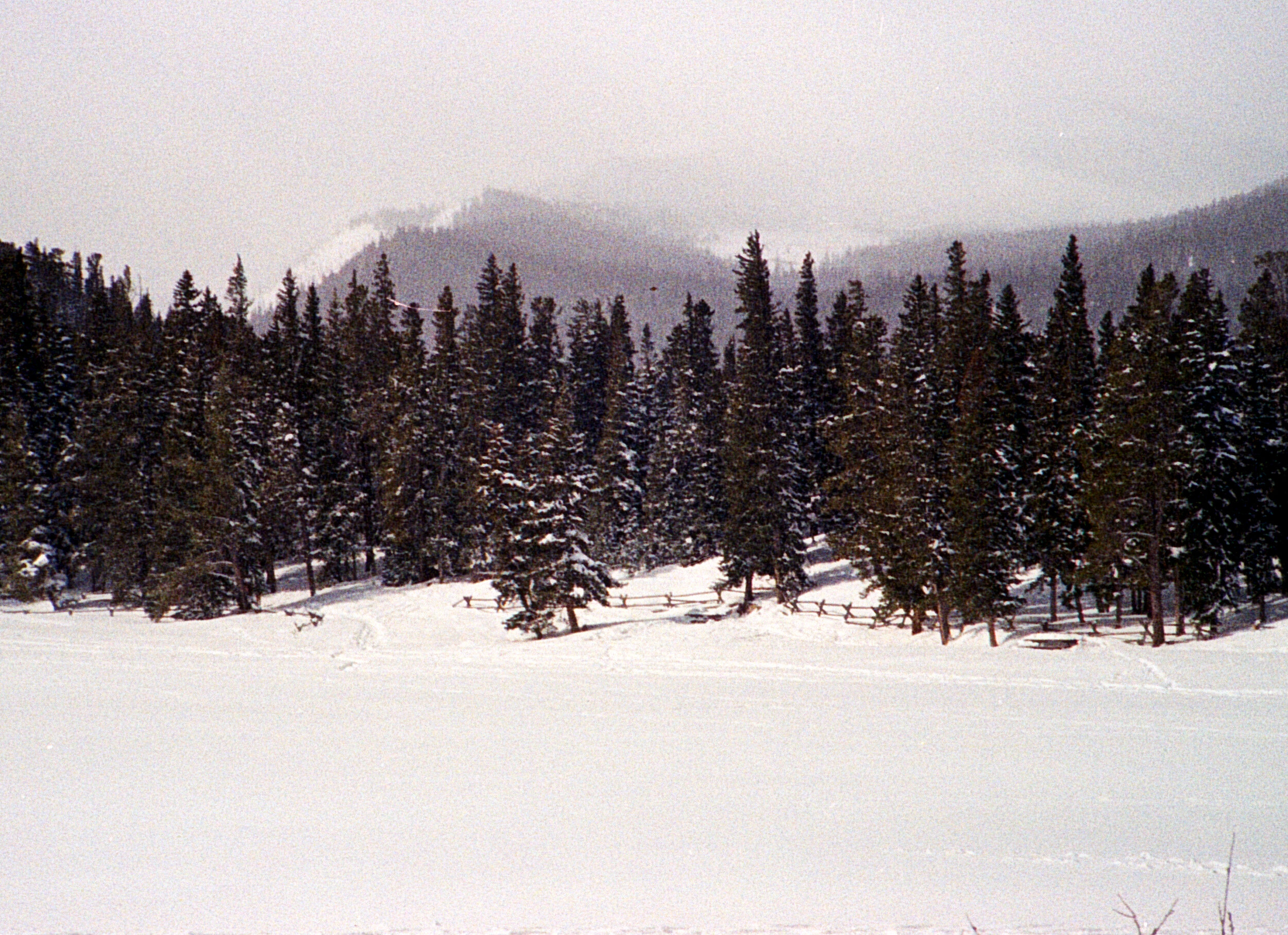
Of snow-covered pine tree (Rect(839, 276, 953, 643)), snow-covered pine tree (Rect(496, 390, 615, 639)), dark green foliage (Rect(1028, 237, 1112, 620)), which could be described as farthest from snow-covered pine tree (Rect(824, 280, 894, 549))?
snow-covered pine tree (Rect(496, 390, 615, 639))

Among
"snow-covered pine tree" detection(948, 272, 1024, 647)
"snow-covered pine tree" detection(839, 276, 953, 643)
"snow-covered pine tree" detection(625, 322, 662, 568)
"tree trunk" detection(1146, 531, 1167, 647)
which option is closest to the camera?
"tree trunk" detection(1146, 531, 1167, 647)

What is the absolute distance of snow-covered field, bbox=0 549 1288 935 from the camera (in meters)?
8.50

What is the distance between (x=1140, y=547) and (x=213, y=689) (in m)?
31.9

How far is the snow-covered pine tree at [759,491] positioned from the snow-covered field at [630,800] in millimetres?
19248

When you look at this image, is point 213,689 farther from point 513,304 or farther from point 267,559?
point 513,304

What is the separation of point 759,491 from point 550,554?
1152cm

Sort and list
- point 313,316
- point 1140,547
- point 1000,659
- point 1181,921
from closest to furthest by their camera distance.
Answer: point 1181,921
point 1000,659
point 1140,547
point 313,316

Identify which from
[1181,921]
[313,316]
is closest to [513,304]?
[313,316]

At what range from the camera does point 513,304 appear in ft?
229

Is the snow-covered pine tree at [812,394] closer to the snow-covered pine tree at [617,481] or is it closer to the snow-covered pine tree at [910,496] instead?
the snow-covered pine tree at [910,496]

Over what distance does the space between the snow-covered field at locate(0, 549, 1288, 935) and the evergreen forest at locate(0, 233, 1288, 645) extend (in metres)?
11.7

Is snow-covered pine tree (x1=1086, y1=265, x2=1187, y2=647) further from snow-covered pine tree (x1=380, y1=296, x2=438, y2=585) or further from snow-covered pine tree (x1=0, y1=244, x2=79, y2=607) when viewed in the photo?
snow-covered pine tree (x1=0, y1=244, x2=79, y2=607)

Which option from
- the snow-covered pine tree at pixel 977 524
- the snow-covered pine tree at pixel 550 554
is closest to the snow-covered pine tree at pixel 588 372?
the snow-covered pine tree at pixel 550 554

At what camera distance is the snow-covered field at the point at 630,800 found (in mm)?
8500
